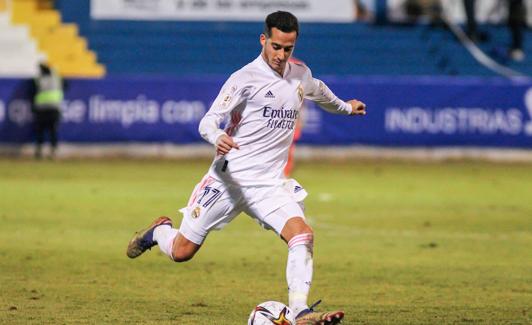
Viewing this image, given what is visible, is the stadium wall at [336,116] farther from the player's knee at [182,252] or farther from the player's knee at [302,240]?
the player's knee at [302,240]

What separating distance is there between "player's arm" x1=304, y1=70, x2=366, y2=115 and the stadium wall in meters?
16.6

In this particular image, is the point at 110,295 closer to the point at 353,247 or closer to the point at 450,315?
the point at 450,315

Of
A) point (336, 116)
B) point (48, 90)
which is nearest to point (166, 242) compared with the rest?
point (48, 90)

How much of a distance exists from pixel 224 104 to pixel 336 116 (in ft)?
58.8

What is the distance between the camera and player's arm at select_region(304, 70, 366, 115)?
26.3ft

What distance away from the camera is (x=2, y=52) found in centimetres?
2795

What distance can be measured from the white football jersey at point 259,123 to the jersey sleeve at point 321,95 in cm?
14

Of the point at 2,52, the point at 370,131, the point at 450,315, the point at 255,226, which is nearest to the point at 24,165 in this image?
the point at 2,52

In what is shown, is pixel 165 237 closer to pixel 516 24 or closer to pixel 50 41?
pixel 50 41

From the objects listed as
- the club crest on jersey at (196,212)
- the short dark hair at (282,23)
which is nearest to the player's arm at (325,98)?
the short dark hair at (282,23)

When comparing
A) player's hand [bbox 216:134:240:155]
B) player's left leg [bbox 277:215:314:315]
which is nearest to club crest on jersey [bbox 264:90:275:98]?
player's hand [bbox 216:134:240:155]

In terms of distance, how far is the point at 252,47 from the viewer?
94.2 feet

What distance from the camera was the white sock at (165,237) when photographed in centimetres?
837

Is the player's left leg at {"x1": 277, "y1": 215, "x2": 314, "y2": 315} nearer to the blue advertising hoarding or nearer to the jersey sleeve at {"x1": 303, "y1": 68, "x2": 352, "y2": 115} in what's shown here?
the jersey sleeve at {"x1": 303, "y1": 68, "x2": 352, "y2": 115}
